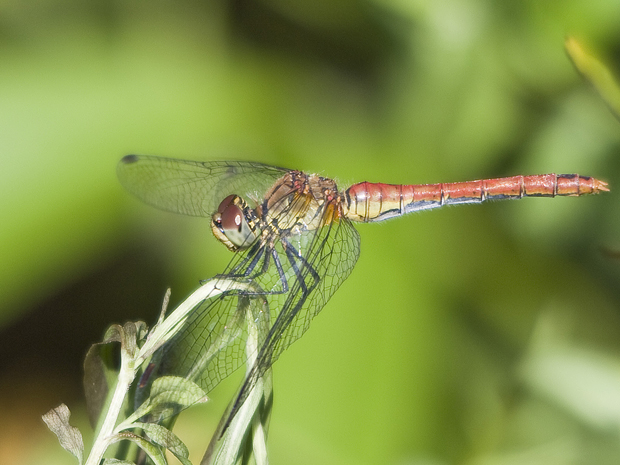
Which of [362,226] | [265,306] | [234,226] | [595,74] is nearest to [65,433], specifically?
[265,306]

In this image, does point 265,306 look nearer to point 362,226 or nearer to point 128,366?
point 128,366

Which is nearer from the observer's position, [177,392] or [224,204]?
[177,392]

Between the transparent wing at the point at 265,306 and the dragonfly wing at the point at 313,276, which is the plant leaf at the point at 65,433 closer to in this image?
the transparent wing at the point at 265,306

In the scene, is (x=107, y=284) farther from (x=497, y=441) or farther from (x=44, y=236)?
(x=497, y=441)

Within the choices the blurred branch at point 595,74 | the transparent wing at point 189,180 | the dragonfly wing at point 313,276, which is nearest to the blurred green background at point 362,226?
the transparent wing at point 189,180

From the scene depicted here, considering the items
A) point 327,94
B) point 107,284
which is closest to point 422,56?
point 327,94

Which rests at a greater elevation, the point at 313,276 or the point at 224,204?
the point at 224,204
